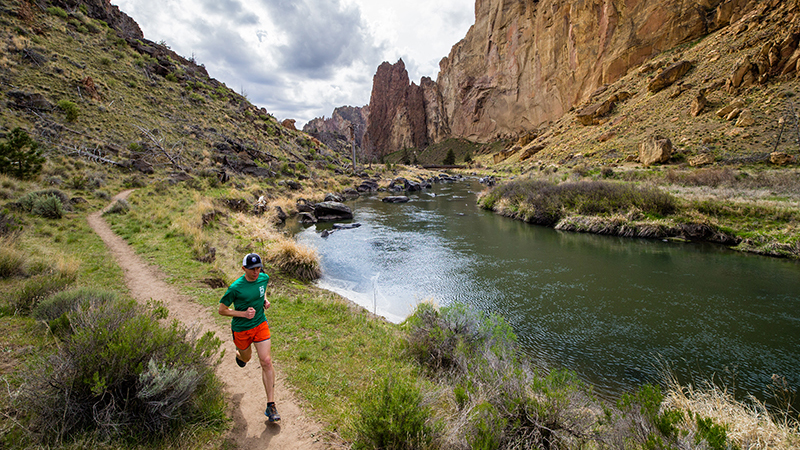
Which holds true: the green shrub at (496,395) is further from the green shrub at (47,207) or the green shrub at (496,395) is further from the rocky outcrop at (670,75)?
the rocky outcrop at (670,75)

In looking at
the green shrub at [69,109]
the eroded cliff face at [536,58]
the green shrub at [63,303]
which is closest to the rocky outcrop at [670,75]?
the eroded cliff face at [536,58]

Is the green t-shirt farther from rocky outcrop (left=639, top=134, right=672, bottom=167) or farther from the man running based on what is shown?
rocky outcrop (left=639, top=134, right=672, bottom=167)

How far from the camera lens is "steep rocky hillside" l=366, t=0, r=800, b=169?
90.5 feet

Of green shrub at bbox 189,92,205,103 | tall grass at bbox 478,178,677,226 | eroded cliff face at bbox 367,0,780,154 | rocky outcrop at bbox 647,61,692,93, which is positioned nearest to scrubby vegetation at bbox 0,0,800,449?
tall grass at bbox 478,178,677,226

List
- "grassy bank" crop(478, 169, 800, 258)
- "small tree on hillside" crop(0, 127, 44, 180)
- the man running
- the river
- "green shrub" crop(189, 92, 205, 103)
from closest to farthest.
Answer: the man running < the river < "small tree on hillside" crop(0, 127, 44, 180) < "grassy bank" crop(478, 169, 800, 258) < "green shrub" crop(189, 92, 205, 103)

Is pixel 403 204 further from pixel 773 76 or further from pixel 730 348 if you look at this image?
pixel 773 76

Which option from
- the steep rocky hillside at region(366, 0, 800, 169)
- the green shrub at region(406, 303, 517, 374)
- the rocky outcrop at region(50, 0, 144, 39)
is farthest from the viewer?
the rocky outcrop at region(50, 0, 144, 39)

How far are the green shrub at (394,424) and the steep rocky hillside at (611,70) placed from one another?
32.0 m

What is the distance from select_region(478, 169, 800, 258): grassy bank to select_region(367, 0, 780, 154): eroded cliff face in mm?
34249

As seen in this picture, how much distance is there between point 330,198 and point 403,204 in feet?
23.6

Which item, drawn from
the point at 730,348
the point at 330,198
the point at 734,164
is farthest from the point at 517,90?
the point at 730,348

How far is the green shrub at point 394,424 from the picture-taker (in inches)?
109

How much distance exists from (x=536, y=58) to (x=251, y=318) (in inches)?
3624

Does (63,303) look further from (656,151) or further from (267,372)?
(656,151)
